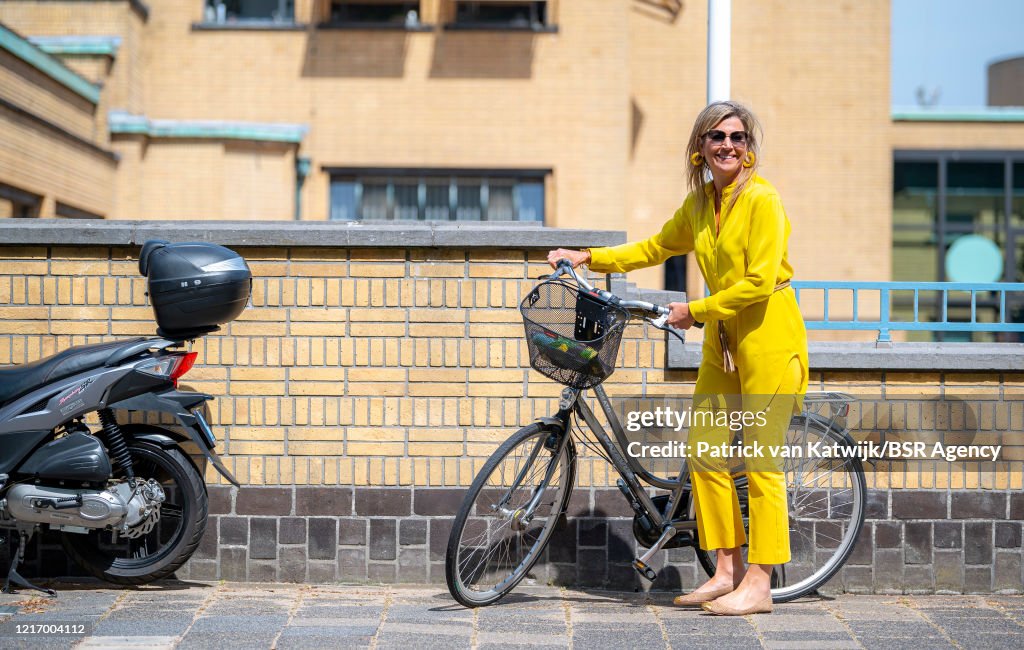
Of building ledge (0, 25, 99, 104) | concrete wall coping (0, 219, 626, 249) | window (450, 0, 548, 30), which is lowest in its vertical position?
concrete wall coping (0, 219, 626, 249)

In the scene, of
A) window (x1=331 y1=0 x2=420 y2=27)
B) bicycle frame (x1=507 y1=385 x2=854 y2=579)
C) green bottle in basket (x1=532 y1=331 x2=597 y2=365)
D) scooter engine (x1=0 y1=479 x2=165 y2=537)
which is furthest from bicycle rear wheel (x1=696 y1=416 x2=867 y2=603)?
window (x1=331 y1=0 x2=420 y2=27)

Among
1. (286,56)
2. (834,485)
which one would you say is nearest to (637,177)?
(286,56)

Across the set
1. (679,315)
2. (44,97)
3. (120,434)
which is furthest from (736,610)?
(44,97)

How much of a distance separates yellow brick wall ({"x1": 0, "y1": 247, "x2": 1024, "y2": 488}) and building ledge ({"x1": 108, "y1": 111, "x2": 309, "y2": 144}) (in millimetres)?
8882

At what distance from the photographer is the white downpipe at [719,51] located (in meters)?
8.16

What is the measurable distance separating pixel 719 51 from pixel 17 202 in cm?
743

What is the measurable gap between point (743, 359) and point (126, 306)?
2.84 m

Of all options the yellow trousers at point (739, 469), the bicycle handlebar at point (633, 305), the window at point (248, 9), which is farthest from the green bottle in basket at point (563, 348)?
the window at point (248, 9)

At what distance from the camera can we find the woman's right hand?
4816 millimetres

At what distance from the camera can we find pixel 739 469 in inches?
195

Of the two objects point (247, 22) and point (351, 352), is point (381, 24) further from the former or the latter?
point (351, 352)

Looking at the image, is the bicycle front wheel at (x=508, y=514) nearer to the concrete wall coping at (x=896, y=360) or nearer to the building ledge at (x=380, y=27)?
the concrete wall coping at (x=896, y=360)

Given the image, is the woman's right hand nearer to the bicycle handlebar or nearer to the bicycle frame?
the bicycle handlebar

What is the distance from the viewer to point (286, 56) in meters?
14.9
